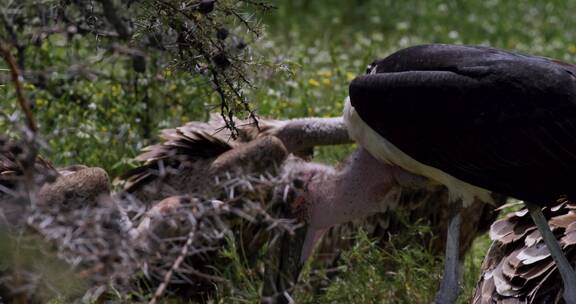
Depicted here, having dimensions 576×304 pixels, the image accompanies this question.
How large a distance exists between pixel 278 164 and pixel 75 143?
1.23 meters

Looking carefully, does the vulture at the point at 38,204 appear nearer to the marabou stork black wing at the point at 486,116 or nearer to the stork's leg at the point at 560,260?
the marabou stork black wing at the point at 486,116

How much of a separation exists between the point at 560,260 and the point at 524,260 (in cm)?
15

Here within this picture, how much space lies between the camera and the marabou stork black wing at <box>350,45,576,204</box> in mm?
4230

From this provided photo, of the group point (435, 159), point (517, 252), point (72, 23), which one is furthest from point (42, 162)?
point (517, 252)

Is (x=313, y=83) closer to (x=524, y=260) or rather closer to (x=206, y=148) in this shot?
(x=206, y=148)

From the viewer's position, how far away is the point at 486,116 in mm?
4285

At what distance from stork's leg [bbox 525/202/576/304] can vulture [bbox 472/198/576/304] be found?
0.25ft

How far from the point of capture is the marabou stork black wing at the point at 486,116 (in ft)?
13.9

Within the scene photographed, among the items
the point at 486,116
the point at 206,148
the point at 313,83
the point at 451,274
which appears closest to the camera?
the point at 486,116

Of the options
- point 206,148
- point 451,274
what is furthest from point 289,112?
point 451,274

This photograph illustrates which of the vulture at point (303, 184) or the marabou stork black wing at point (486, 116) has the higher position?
the marabou stork black wing at point (486, 116)

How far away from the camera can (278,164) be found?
4922mm

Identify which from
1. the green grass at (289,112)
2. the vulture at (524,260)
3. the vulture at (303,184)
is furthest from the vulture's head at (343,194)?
the vulture at (524,260)

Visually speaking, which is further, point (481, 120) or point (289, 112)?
point (289, 112)
